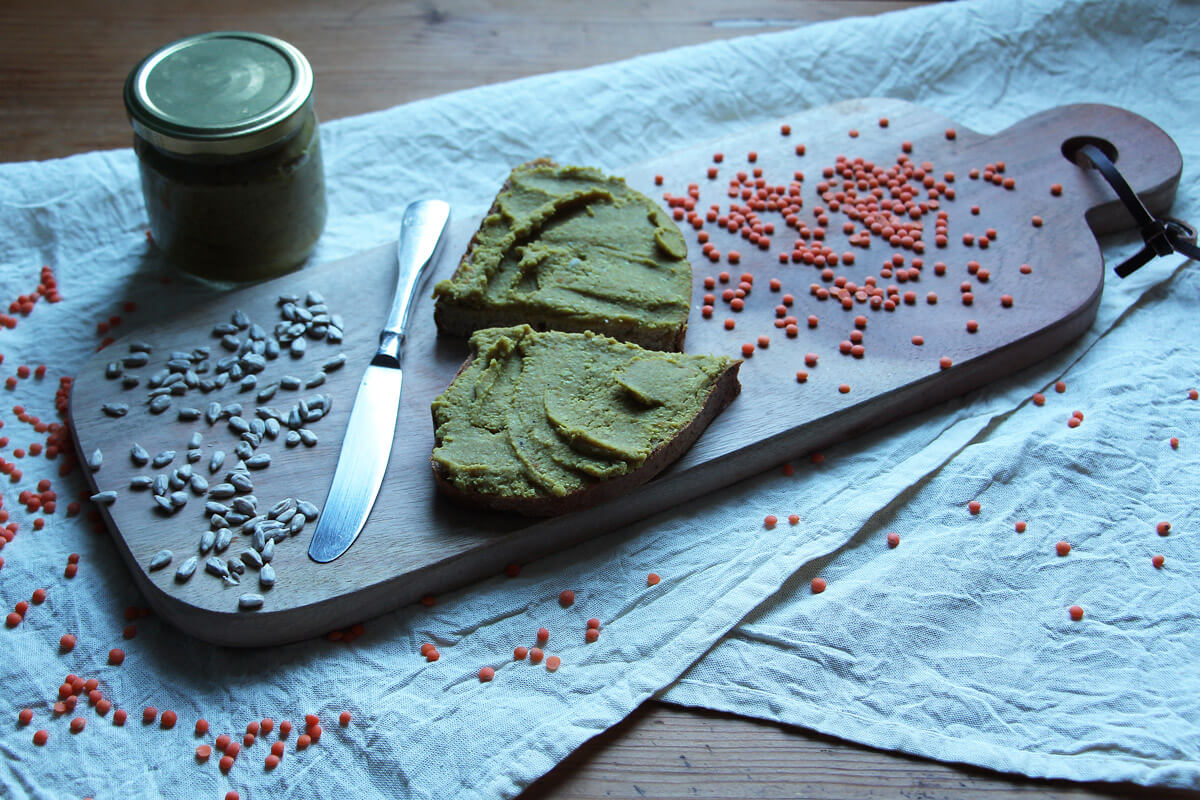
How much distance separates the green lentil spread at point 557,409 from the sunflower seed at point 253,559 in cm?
51

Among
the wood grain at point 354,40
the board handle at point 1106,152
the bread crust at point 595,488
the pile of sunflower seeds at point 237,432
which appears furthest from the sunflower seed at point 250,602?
the board handle at point 1106,152

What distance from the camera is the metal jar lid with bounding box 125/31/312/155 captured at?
2954mm

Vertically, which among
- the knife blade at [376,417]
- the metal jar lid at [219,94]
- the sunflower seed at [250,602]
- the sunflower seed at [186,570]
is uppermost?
the metal jar lid at [219,94]

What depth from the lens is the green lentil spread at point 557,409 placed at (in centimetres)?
267

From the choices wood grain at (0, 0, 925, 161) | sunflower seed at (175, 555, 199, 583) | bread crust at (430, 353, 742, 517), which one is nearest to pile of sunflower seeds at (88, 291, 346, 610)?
sunflower seed at (175, 555, 199, 583)

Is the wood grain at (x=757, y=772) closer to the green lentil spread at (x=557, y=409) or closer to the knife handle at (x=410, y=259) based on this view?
the green lentil spread at (x=557, y=409)

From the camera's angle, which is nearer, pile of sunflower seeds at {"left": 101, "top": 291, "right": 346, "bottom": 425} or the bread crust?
the bread crust

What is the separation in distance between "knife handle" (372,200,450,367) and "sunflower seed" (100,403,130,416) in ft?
2.38

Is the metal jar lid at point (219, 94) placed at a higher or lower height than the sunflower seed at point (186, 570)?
higher

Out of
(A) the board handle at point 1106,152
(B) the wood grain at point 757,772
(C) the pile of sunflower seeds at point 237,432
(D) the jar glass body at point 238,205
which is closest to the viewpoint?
(B) the wood grain at point 757,772

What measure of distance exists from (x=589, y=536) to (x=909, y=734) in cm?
98

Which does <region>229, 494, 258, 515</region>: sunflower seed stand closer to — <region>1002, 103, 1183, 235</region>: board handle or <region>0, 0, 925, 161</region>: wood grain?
<region>0, 0, 925, 161</region>: wood grain

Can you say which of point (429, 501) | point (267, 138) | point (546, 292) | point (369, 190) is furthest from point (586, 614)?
point (369, 190)

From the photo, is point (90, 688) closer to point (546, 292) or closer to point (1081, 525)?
point (546, 292)
